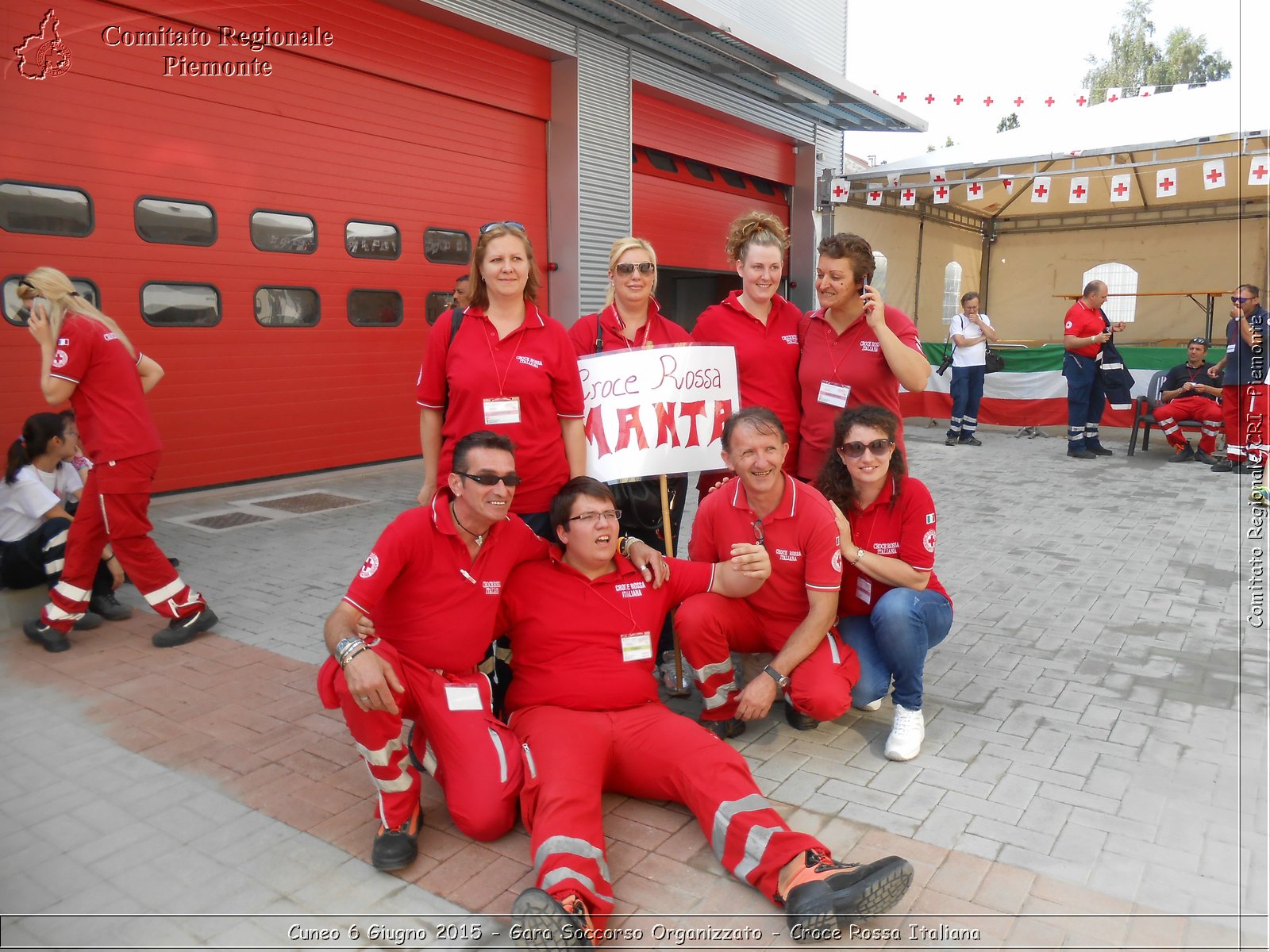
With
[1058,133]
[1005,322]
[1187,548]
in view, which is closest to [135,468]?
[1187,548]

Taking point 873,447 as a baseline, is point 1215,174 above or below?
above

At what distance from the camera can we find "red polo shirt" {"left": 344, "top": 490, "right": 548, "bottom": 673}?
3.08 metres

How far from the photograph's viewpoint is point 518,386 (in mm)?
3570

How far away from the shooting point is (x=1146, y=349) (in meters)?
12.6

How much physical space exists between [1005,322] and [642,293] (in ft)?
77.9

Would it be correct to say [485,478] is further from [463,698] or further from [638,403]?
[638,403]

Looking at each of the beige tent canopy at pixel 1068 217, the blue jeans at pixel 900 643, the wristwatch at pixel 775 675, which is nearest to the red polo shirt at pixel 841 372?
the blue jeans at pixel 900 643

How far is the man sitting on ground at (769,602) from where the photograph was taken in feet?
11.5

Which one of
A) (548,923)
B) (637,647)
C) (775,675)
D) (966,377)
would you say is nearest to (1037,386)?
(966,377)

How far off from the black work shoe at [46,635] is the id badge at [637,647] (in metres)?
3.28

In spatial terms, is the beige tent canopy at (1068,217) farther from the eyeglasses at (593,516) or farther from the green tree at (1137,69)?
the eyeglasses at (593,516)

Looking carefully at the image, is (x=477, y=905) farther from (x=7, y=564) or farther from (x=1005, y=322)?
(x=1005, y=322)

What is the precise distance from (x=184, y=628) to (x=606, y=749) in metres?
2.91

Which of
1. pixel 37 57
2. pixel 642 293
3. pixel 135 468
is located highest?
pixel 37 57
